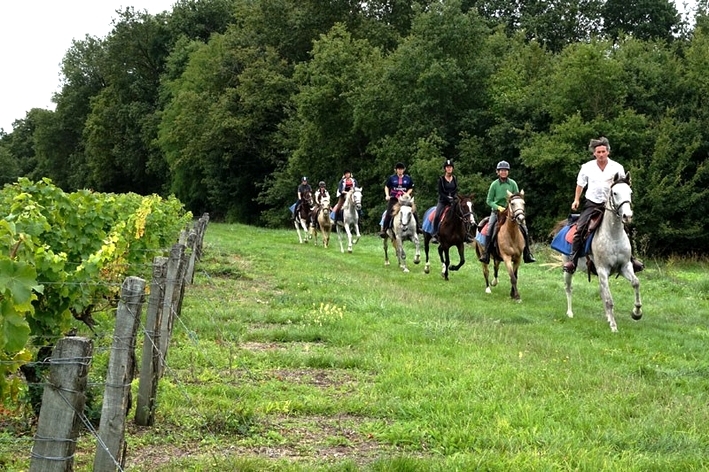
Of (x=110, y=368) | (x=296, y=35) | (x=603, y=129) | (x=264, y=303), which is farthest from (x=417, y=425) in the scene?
(x=296, y=35)

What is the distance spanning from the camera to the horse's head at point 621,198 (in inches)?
366

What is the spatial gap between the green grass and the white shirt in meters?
1.99

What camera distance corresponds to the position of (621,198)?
9.42 meters

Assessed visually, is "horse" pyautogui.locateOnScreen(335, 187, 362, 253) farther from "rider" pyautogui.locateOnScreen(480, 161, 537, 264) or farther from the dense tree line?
"rider" pyautogui.locateOnScreen(480, 161, 537, 264)

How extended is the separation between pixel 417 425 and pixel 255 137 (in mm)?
45141

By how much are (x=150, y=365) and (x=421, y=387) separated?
2.47 m

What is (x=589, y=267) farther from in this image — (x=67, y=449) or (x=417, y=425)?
(x=67, y=449)

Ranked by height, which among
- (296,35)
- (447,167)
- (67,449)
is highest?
(296,35)

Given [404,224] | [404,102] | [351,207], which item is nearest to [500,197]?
[404,224]

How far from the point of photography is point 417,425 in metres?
5.31

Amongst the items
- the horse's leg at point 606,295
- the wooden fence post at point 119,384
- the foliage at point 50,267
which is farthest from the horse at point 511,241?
the wooden fence post at point 119,384

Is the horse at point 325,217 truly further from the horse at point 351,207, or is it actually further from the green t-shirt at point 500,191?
the green t-shirt at point 500,191

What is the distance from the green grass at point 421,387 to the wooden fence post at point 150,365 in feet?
0.64

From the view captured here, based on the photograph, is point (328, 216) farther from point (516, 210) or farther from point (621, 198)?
point (621, 198)
